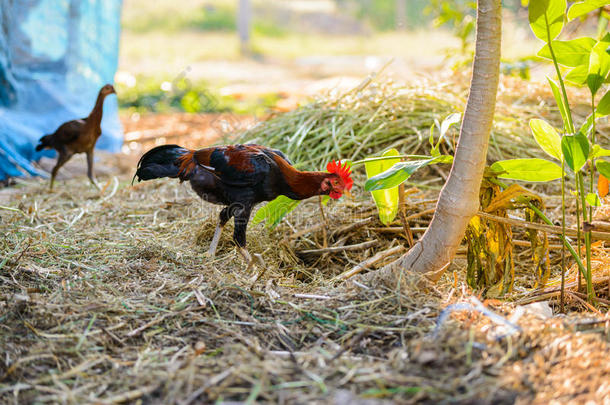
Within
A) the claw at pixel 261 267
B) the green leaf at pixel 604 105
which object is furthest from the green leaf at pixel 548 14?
the claw at pixel 261 267

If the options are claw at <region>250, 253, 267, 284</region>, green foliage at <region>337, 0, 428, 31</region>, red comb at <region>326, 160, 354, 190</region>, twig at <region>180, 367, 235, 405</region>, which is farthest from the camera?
green foliage at <region>337, 0, 428, 31</region>

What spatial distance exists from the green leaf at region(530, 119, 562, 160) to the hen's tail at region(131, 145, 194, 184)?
151 centimetres

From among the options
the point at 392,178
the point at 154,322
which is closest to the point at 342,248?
the point at 392,178

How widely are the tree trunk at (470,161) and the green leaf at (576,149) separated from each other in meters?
0.24

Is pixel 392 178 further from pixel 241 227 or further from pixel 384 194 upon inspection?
pixel 241 227

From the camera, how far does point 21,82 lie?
15.9ft

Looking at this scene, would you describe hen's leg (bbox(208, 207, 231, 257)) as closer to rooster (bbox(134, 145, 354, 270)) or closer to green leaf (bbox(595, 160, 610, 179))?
rooster (bbox(134, 145, 354, 270))

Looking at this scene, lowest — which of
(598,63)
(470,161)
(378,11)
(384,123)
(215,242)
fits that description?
(215,242)

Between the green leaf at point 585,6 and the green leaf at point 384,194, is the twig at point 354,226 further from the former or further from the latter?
the green leaf at point 585,6

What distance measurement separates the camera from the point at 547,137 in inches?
77.2

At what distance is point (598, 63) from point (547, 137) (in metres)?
Answer: 0.28

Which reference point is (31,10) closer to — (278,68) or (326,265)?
(326,265)

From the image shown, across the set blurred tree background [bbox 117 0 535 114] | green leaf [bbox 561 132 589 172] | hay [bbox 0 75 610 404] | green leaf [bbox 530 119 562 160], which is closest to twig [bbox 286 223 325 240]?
hay [bbox 0 75 610 404]

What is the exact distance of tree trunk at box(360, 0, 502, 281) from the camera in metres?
1.79
